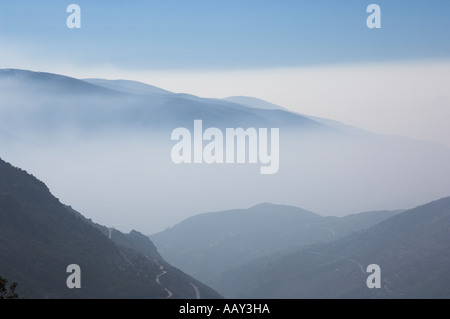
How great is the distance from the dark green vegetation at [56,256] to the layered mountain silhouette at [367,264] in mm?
38334

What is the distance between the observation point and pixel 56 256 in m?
64.7

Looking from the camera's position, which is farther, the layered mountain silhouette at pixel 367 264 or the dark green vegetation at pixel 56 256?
the layered mountain silhouette at pixel 367 264

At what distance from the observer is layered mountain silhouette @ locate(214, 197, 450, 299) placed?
104 meters

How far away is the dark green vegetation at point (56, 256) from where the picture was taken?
194 feet

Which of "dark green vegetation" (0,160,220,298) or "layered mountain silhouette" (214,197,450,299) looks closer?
"dark green vegetation" (0,160,220,298)

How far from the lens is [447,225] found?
12762cm

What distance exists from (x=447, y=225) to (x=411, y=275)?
25.4 meters

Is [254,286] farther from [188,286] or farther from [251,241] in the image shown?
→ [251,241]

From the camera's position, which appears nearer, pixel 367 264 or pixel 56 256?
pixel 56 256

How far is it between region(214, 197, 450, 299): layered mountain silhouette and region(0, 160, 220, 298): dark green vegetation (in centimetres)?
3833

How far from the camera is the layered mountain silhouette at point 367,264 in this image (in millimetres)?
104500

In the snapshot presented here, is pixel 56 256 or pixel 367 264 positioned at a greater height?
pixel 56 256

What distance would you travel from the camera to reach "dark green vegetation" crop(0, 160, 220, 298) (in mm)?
59237

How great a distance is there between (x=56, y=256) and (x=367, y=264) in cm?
7523
